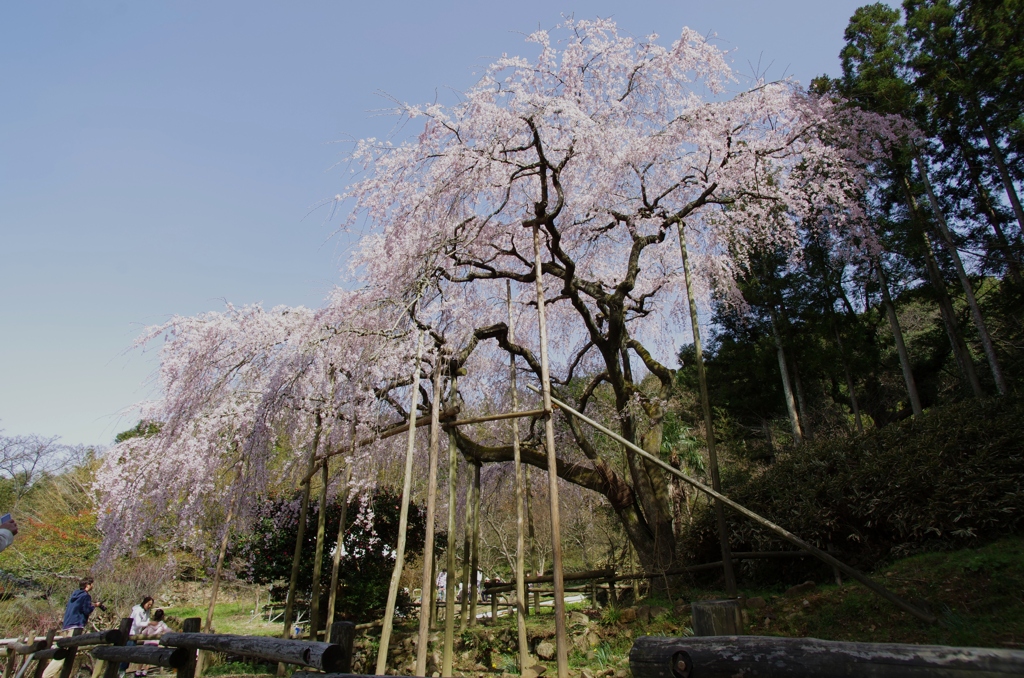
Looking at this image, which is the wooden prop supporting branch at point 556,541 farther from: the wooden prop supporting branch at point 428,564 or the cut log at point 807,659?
the cut log at point 807,659

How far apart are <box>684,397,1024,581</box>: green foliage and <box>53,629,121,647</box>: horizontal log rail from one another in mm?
7133

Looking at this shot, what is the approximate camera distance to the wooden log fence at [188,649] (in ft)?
9.82

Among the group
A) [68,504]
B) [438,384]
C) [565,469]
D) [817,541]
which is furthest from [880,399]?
[68,504]

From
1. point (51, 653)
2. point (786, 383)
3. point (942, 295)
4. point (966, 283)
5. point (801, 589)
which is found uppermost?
point (942, 295)

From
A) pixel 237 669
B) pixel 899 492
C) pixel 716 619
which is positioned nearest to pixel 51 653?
pixel 237 669

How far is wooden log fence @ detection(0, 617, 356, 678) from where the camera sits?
299cm

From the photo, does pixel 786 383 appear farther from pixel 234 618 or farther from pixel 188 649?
pixel 234 618

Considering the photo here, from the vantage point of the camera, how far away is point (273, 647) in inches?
131

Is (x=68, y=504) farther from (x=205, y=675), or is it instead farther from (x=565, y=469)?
(x=565, y=469)

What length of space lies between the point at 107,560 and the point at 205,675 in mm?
2410

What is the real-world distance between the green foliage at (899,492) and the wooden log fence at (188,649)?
5.79 metres

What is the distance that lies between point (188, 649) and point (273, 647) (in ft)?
4.53

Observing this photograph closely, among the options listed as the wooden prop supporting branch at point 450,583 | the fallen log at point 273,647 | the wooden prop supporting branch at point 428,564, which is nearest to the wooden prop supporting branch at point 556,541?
the wooden prop supporting branch at point 428,564

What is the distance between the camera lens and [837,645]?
5.52 ft
